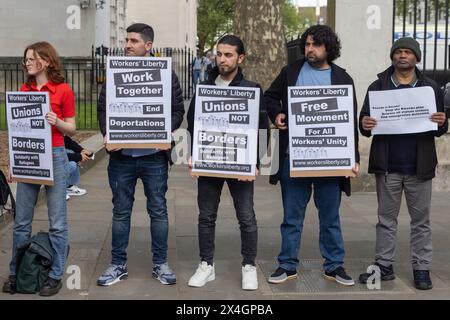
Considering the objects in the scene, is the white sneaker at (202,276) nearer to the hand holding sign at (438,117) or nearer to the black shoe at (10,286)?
the black shoe at (10,286)

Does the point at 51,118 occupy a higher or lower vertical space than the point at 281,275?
higher

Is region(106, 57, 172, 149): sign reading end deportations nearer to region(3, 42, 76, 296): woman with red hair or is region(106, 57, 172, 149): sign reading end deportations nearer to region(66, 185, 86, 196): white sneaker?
region(3, 42, 76, 296): woman with red hair

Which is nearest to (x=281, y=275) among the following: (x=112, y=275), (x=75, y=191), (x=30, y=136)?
(x=112, y=275)

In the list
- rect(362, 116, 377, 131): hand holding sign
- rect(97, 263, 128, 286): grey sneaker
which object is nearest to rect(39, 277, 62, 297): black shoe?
rect(97, 263, 128, 286): grey sneaker

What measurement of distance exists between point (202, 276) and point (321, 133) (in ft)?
4.76

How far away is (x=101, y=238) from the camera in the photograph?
24.1 ft

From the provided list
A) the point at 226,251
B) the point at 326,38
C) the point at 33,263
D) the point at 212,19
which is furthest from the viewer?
the point at 212,19

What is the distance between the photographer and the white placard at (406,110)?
5.60 m

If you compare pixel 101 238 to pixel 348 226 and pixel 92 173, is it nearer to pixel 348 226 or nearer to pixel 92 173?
pixel 348 226

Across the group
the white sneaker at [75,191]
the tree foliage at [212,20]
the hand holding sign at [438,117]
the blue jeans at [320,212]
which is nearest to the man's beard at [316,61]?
the blue jeans at [320,212]

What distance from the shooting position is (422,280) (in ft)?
18.6

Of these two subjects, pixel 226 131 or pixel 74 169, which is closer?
pixel 226 131

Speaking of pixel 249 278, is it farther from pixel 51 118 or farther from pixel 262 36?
pixel 262 36

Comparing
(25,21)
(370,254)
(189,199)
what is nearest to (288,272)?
(370,254)
